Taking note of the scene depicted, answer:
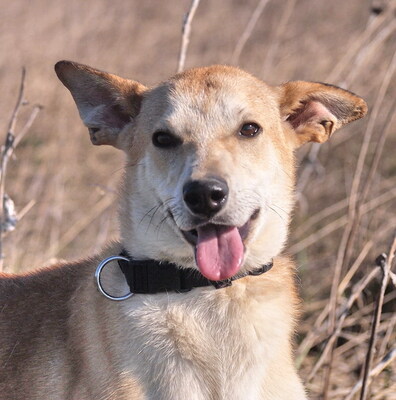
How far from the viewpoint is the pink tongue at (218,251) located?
312 centimetres

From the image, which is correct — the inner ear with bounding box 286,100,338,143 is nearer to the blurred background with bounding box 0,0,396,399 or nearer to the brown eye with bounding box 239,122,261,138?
the brown eye with bounding box 239,122,261,138

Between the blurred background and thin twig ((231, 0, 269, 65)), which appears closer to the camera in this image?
thin twig ((231, 0, 269, 65))

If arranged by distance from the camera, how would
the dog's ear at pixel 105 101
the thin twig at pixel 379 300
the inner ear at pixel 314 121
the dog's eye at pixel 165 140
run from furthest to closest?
1. the inner ear at pixel 314 121
2. the dog's ear at pixel 105 101
3. the thin twig at pixel 379 300
4. the dog's eye at pixel 165 140

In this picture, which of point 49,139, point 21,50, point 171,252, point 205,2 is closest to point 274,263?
point 171,252

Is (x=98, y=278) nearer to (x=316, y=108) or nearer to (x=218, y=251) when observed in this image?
(x=218, y=251)

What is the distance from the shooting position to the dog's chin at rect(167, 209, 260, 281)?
10.2 ft

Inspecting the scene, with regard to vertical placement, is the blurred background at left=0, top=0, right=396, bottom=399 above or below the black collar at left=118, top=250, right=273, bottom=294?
below

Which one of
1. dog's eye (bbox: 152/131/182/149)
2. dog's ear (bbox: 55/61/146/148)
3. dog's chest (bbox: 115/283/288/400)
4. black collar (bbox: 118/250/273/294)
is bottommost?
dog's chest (bbox: 115/283/288/400)

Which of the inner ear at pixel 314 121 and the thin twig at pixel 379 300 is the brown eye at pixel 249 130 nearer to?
→ the inner ear at pixel 314 121

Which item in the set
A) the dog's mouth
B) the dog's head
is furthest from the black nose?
the dog's mouth

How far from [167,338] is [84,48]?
6717mm

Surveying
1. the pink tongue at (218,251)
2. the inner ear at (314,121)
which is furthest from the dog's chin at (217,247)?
the inner ear at (314,121)

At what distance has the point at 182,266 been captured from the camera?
11.0 feet

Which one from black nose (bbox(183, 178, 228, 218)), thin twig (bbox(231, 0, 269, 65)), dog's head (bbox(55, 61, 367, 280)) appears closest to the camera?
black nose (bbox(183, 178, 228, 218))
